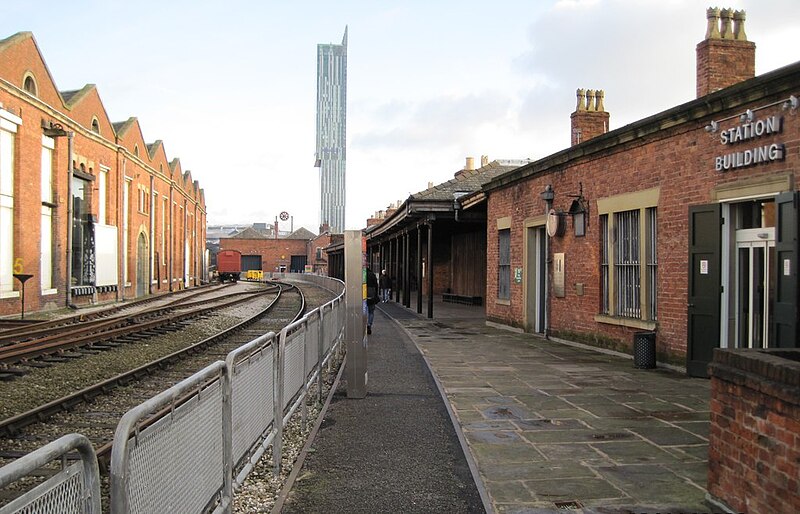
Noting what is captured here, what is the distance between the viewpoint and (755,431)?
3.84m

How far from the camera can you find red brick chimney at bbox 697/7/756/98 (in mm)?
11375

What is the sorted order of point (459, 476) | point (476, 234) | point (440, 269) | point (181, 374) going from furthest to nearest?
1. point (440, 269)
2. point (476, 234)
3. point (181, 374)
4. point (459, 476)

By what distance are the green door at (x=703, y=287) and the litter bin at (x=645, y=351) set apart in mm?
719

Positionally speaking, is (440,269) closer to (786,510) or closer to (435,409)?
(435,409)

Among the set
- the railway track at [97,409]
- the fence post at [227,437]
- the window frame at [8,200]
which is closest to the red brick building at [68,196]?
the window frame at [8,200]

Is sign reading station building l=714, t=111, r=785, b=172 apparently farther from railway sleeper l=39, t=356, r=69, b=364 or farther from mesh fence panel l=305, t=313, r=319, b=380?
railway sleeper l=39, t=356, r=69, b=364

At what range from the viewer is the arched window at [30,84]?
23.1 m

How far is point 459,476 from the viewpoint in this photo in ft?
17.1

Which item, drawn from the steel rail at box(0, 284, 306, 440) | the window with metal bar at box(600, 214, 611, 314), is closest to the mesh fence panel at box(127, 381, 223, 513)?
the steel rail at box(0, 284, 306, 440)

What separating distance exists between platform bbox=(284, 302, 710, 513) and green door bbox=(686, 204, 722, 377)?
1.47ft

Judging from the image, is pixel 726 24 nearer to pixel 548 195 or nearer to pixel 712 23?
pixel 712 23

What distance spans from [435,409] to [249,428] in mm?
3333

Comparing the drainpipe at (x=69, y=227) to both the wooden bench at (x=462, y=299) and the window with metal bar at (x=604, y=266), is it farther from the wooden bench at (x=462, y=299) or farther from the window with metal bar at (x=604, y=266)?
the window with metal bar at (x=604, y=266)

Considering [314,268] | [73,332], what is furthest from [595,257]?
[314,268]
